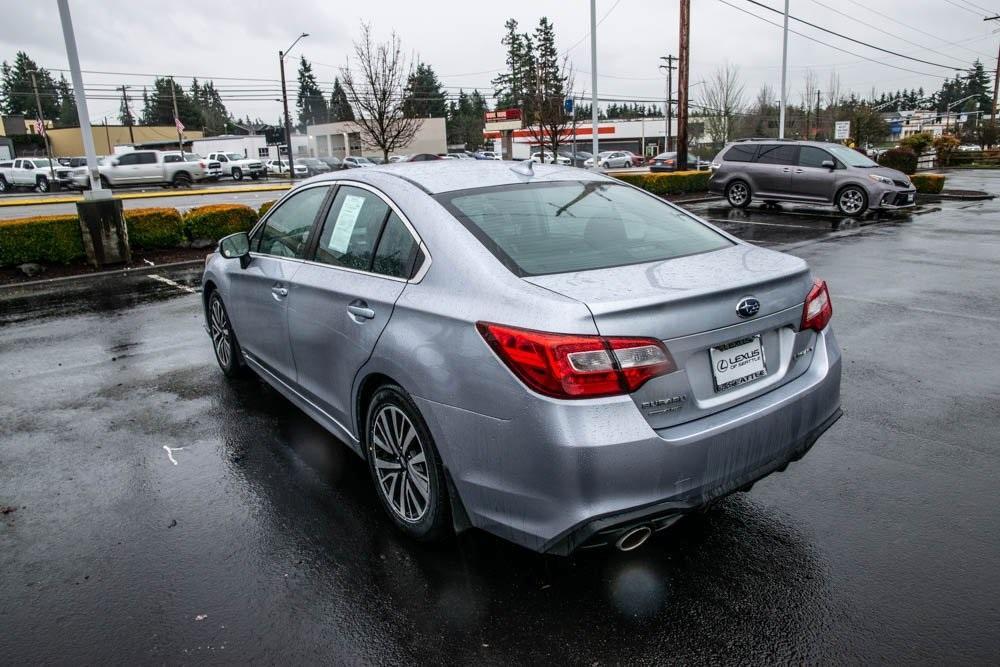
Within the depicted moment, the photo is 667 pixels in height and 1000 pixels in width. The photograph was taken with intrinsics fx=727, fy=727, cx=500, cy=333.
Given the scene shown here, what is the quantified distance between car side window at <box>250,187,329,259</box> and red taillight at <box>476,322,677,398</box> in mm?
2083

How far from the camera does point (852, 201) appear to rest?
1634 centimetres

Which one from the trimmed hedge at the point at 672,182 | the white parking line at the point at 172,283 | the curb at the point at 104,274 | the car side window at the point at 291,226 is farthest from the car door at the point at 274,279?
the trimmed hedge at the point at 672,182

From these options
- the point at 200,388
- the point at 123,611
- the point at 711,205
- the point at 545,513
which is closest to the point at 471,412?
the point at 545,513

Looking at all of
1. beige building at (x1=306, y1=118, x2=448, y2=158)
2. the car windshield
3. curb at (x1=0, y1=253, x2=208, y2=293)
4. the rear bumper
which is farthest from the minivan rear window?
beige building at (x1=306, y1=118, x2=448, y2=158)

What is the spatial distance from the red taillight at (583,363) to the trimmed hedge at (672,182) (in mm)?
18398

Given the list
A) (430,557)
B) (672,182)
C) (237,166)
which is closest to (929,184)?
(672,182)

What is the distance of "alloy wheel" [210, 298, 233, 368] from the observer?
217 inches

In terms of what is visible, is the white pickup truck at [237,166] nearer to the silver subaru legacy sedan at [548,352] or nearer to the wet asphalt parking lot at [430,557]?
the wet asphalt parking lot at [430,557]

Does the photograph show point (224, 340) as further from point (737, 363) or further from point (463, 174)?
point (737, 363)

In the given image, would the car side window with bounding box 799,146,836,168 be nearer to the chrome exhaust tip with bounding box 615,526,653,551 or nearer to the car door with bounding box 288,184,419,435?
the car door with bounding box 288,184,419,435

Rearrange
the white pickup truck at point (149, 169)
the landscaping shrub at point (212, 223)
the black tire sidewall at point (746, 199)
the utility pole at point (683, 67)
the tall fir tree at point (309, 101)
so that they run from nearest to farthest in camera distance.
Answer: the landscaping shrub at point (212, 223) < the black tire sidewall at point (746, 199) < the utility pole at point (683, 67) < the white pickup truck at point (149, 169) < the tall fir tree at point (309, 101)

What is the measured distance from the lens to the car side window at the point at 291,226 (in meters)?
4.18

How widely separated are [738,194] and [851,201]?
9.28 ft

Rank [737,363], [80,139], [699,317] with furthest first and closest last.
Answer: [80,139]
[737,363]
[699,317]
